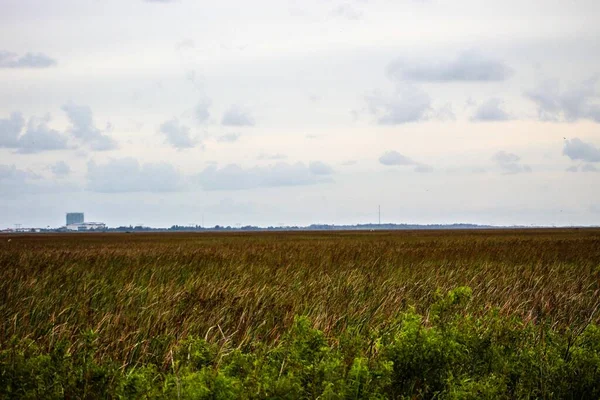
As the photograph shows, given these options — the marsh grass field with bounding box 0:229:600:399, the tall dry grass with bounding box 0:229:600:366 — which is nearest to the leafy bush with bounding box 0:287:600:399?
the marsh grass field with bounding box 0:229:600:399

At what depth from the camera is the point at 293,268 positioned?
53.2ft

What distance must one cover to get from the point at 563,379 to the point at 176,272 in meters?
10.9

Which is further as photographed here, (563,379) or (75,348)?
(75,348)

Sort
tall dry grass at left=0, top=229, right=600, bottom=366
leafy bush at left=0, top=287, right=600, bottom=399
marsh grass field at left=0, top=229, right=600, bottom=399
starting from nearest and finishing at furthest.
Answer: leafy bush at left=0, top=287, right=600, bottom=399 < marsh grass field at left=0, top=229, right=600, bottom=399 < tall dry grass at left=0, top=229, right=600, bottom=366

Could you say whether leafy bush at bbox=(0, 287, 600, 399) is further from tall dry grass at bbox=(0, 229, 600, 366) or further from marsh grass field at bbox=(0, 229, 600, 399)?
tall dry grass at bbox=(0, 229, 600, 366)

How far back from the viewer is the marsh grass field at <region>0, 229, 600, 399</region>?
16.8ft

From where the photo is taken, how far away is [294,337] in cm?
607

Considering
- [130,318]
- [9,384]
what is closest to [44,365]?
[9,384]

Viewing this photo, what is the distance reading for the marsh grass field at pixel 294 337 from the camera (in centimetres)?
511

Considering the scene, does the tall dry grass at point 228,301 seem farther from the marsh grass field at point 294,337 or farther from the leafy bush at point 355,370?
the leafy bush at point 355,370

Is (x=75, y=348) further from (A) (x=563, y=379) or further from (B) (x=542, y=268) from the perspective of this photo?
(B) (x=542, y=268)

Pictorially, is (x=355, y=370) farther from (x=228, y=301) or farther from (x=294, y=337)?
(x=228, y=301)

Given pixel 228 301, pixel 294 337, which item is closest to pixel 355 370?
pixel 294 337

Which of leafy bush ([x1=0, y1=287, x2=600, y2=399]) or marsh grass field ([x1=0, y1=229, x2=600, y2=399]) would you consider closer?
leafy bush ([x1=0, y1=287, x2=600, y2=399])
